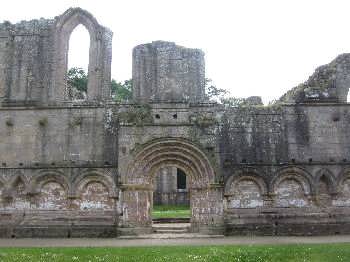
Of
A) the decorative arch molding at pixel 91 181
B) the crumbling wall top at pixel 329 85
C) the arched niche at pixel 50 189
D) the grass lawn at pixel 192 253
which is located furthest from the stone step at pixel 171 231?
the crumbling wall top at pixel 329 85

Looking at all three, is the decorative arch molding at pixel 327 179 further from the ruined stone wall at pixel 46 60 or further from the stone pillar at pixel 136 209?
the ruined stone wall at pixel 46 60

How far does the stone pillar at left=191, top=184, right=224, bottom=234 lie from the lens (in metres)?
15.5

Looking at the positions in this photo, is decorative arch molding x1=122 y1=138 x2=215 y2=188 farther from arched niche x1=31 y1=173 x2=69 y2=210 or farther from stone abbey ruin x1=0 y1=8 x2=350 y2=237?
arched niche x1=31 y1=173 x2=69 y2=210

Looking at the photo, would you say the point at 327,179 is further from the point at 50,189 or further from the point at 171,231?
the point at 50,189

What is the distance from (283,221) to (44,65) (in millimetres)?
10161

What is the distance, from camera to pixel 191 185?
1609 cm

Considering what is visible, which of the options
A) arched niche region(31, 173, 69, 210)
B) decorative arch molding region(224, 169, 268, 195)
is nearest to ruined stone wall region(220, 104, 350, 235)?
decorative arch molding region(224, 169, 268, 195)

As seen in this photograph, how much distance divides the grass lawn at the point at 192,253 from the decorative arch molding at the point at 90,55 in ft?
23.4

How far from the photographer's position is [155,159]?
52.5ft

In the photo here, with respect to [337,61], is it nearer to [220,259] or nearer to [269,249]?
[269,249]

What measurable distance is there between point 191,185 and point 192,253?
17.9ft

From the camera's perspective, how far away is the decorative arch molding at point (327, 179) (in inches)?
632

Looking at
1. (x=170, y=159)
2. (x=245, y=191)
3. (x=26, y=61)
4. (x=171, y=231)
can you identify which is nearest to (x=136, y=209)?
(x=171, y=231)

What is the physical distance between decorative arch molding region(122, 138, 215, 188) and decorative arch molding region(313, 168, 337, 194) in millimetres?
3565
